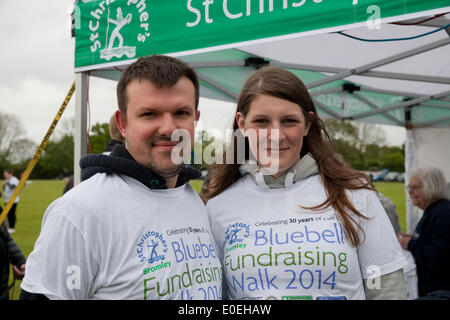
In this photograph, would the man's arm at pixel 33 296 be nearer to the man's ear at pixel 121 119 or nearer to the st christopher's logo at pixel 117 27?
the man's ear at pixel 121 119

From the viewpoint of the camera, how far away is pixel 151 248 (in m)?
1.12

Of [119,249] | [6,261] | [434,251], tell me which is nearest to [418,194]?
[434,251]

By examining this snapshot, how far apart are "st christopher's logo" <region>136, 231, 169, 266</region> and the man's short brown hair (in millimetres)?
377

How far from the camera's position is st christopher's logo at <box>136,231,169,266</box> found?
1100 mm

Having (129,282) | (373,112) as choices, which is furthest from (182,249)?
(373,112)

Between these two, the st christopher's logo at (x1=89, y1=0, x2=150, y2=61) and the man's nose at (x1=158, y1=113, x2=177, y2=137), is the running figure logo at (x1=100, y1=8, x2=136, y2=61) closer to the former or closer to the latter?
the st christopher's logo at (x1=89, y1=0, x2=150, y2=61)

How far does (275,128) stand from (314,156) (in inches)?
10.1

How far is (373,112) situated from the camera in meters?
5.16

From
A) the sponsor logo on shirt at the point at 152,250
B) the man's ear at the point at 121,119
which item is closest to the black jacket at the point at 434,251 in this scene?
the sponsor logo on shirt at the point at 152,250

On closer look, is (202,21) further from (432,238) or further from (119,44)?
(432,238)

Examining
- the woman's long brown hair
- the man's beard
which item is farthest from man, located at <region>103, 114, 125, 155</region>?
the man's beard

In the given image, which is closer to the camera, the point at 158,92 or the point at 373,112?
the point at 158,92

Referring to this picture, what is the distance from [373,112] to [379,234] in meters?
4.14
